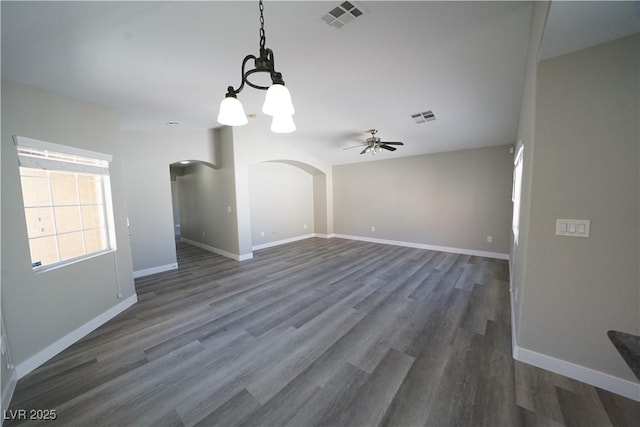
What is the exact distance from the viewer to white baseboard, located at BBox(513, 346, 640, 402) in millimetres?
1572

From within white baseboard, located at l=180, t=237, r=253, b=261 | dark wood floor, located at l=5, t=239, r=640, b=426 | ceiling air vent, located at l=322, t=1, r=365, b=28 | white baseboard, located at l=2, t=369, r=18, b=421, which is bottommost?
dark wood floor, located at l=5, t=239, r=640, b=426

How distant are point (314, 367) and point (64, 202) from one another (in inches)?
126

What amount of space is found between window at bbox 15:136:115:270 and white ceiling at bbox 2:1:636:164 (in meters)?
0.67

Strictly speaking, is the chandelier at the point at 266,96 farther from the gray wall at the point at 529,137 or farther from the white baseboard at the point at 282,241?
the white baseboard at the point at 282,241

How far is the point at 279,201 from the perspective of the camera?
693cm

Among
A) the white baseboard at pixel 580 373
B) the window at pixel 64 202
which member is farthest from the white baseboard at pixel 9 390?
the white baseboard at pixel 580 373

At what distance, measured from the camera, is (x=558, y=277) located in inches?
69.1

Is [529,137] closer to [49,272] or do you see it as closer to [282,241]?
[49,272]

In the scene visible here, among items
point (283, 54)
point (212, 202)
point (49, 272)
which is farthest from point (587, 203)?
point (212, 202)

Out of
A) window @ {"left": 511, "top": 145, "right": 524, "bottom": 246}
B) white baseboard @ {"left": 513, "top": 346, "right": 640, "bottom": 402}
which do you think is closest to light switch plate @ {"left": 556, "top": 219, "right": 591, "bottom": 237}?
window @ {"left": 511, "top": 145, "right": 524, "bottom": 246}

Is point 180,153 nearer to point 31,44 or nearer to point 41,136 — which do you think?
point 41,136

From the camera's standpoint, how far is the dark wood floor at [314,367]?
1521 millimetres

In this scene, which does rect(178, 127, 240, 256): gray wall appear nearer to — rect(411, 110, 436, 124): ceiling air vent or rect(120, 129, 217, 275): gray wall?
rect(120, 129, 217, 275): gray wall

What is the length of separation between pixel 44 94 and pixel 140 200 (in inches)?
96.0
